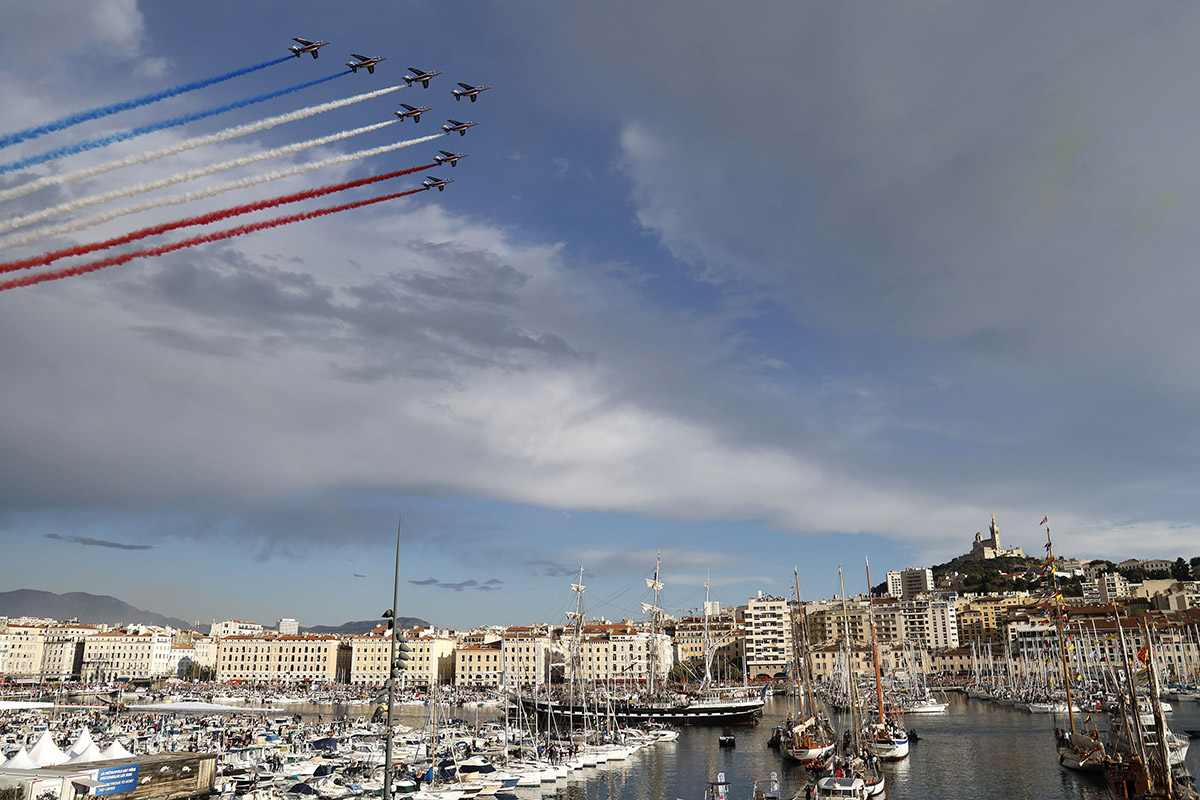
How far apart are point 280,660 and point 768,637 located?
8802 cm

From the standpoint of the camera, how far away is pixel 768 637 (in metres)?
148

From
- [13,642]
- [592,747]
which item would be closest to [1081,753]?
[592,747]

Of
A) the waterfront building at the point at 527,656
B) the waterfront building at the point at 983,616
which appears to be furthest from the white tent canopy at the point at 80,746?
the waterfront building at the point at 983,616

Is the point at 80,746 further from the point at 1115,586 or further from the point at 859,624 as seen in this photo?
the point at 1115,586

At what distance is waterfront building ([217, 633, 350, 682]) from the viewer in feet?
488

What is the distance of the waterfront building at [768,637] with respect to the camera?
5738 inches

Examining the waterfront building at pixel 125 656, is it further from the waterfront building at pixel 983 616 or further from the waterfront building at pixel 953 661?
the waterfront building at pixel 983 616

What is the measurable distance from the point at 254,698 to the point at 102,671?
5517cm

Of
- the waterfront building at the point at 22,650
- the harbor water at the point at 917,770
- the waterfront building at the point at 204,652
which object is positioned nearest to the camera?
the harbor water at the point at 917,770

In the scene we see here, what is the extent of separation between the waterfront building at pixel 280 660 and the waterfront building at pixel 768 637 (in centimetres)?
7265

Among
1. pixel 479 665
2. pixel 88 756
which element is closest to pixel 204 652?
pixel 479 665

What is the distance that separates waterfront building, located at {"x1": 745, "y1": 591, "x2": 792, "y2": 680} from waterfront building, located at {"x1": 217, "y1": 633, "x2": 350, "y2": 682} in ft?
238

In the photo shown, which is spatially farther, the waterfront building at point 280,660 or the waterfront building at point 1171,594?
the waterfront building at point 1171,594

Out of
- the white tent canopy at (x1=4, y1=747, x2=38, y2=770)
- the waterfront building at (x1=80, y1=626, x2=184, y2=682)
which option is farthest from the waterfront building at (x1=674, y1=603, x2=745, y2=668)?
the white tent canopy at (x1=4, y1=747, x2=38, y2=770)
